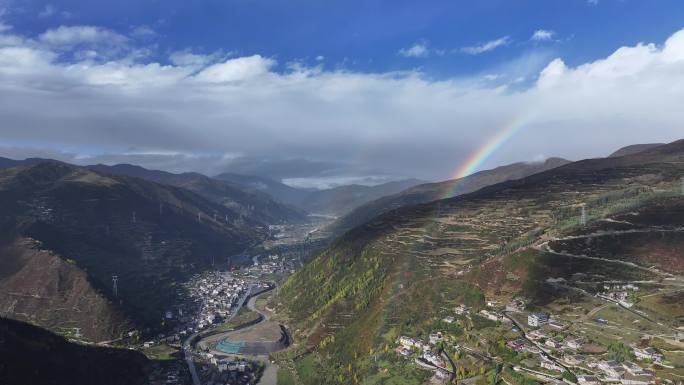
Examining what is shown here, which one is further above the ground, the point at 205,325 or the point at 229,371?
the point at 229,371

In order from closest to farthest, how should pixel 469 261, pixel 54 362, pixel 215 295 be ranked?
pixel 54 362 → pixel 469 261 → pixel 215 295

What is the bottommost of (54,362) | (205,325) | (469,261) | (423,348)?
(205,325)

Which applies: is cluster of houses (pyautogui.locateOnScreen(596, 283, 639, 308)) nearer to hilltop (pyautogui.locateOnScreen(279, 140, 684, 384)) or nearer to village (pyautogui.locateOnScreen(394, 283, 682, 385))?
village (pyautogui.locateOnScreen(394, 283, 682, 385))

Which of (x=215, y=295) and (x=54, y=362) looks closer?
(x=54, y=362)

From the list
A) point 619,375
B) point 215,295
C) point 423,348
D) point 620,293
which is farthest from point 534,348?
point 215,295

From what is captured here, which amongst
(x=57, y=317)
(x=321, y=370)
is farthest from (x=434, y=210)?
(x=57, y=317)

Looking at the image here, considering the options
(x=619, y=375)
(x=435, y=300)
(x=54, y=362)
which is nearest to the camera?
(x=619, y=375)

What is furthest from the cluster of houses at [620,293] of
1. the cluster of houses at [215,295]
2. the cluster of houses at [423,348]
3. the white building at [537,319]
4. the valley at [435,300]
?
the cluster of houses at [215,295]

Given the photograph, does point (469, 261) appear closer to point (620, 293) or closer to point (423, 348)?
point (620, 293)
